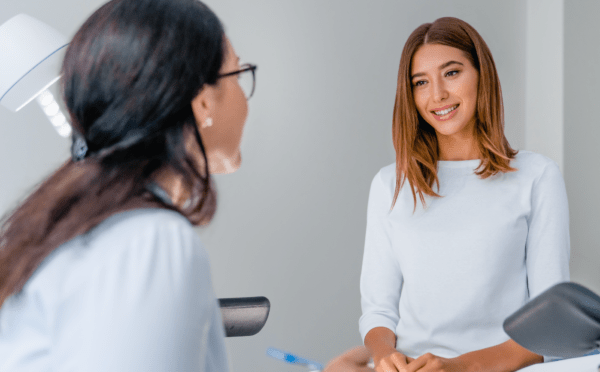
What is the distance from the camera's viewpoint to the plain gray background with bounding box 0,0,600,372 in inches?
76.4

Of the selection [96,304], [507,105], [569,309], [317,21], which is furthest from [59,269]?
[507,105]

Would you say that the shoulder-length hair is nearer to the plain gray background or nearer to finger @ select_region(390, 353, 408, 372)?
finger @ select_region(390, 353, 408, 372)

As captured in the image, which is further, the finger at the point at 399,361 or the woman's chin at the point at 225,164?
the finger at the point at 399,361

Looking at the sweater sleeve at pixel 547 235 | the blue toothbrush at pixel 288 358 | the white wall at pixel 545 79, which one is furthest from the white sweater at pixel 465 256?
the white wall at pixel 545 79

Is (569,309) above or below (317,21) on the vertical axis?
below

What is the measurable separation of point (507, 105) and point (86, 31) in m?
2.13

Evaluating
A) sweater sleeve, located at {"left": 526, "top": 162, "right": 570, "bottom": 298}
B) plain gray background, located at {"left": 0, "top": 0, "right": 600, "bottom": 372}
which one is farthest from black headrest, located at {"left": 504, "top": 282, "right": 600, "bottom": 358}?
plain gray background, located at {"left": 0, "top": 0, "right": 600, "bottom": 372}

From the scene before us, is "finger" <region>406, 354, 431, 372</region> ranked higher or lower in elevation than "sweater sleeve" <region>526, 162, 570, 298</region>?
lower

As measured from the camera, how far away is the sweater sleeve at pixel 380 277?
1197 mm

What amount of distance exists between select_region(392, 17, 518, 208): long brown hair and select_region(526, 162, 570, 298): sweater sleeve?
9cm

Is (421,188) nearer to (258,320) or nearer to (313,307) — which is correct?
(258,320)

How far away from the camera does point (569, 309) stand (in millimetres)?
559

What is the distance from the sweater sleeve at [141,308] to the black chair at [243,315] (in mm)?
495

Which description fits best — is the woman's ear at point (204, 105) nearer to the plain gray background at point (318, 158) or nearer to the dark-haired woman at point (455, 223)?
the dark-haired woman at point (455, 223)
